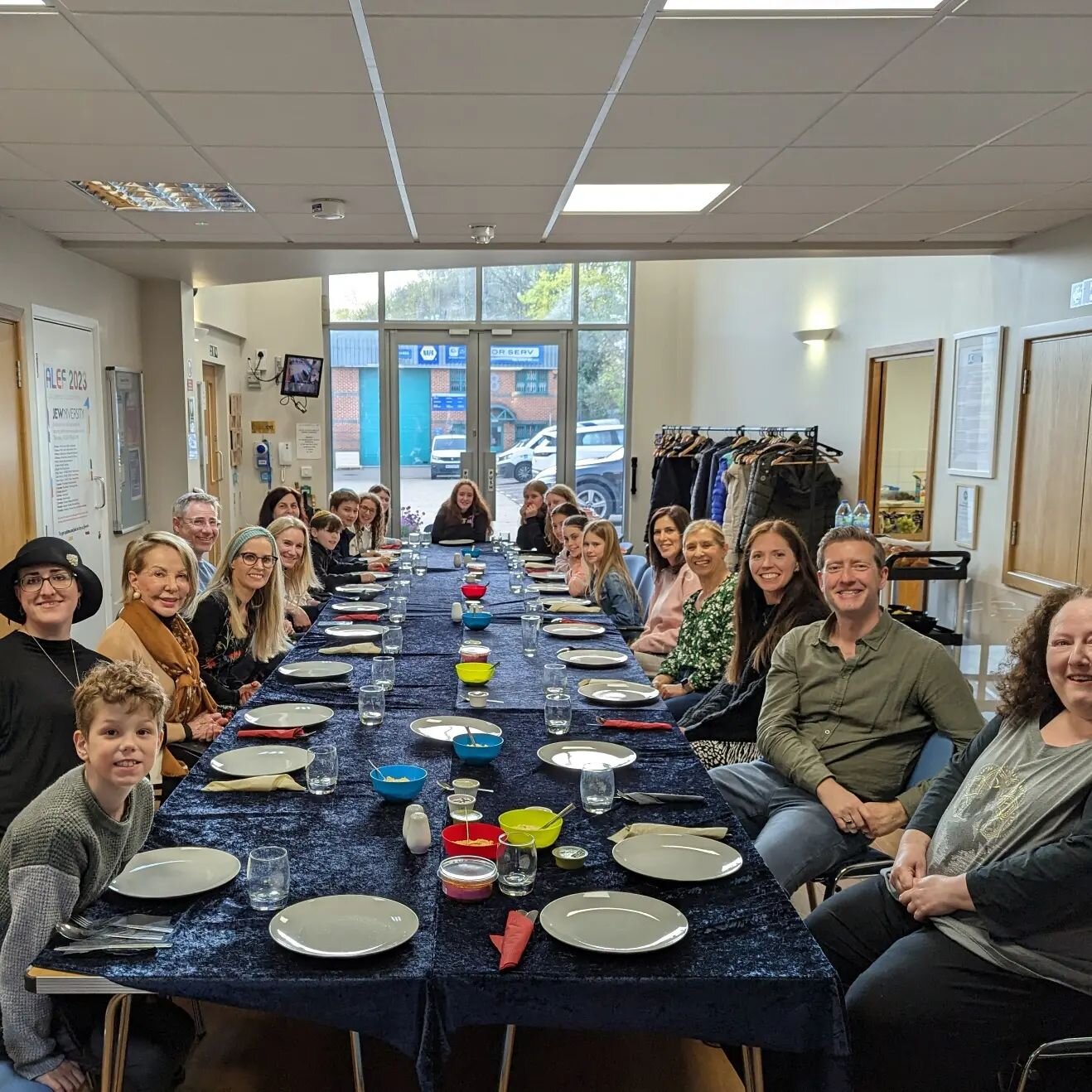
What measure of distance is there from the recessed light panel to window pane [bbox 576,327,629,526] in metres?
6.11

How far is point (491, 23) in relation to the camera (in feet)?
7.65

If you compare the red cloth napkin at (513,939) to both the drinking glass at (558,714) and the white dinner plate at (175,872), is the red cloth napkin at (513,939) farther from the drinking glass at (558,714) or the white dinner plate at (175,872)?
the drinking glass at (558,714)

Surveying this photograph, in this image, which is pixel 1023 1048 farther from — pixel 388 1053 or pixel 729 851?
pixel 388 1053

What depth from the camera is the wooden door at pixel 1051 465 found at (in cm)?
436

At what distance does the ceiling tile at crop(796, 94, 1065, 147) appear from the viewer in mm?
2906

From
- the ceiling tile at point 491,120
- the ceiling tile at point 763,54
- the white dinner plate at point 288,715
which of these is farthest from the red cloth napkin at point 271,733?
the ceiling tile at point 763,54

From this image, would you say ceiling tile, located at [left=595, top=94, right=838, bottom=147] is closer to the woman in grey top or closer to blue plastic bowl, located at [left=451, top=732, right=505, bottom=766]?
the woman in grey top

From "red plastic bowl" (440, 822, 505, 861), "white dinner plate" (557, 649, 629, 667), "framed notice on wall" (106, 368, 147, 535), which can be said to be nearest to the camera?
"red plastic bowl" (440, 822, 505, 861)

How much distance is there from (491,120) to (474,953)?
2.57 meters

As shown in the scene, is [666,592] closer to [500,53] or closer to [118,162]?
[500,53]

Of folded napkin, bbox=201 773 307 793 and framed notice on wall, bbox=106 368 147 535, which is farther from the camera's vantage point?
framed notice on wall, bbox=106 368 147 535

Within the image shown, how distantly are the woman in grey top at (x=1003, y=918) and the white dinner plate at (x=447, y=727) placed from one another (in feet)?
3.25

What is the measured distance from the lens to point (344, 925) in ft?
5.13

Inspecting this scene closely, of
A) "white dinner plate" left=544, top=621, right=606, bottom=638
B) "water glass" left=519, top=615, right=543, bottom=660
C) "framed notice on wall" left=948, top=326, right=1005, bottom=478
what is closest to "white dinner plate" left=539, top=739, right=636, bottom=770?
"water glass" left=519, top=615, right=543, bottom=660
